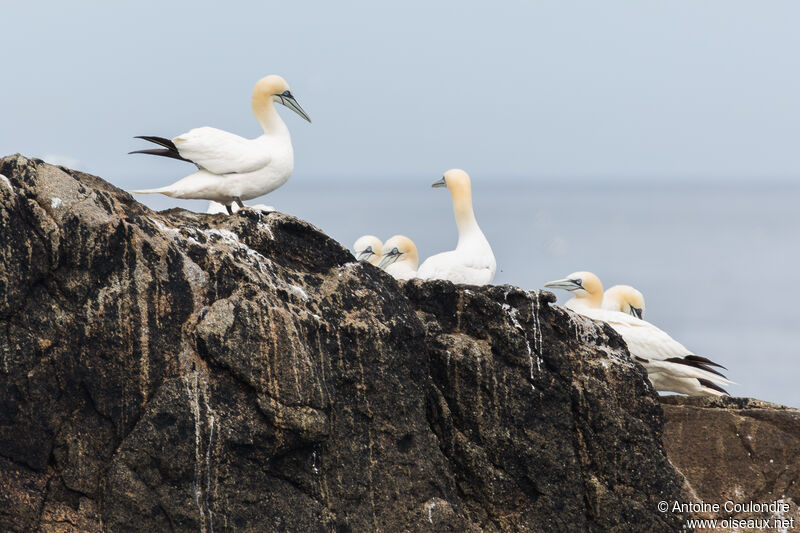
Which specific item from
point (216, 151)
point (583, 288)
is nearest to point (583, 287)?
point (583, 288)

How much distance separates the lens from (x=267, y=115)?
999cm

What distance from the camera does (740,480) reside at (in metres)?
9.09

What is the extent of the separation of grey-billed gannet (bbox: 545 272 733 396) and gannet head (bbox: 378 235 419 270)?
3.69m

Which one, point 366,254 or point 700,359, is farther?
point 366,254

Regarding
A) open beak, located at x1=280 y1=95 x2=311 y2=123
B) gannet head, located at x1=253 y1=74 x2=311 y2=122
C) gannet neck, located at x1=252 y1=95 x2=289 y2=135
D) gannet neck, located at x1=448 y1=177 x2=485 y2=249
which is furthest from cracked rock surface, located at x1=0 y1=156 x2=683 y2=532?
gannet neck, located at x1=448 y1=177 x2=485 y2=249

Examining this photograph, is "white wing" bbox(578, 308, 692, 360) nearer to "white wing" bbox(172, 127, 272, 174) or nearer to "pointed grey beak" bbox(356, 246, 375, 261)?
"white wing" bbox(172, 127, 272, 174)

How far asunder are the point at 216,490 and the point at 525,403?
2446mm

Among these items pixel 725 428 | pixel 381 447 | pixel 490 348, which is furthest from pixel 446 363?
pixel 725 428

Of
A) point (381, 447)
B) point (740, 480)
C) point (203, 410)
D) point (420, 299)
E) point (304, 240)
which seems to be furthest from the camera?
point (740, 480)

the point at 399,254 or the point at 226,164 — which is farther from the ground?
the point at 226,164

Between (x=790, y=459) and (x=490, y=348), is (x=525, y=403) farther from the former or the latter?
(x=790, y=459)

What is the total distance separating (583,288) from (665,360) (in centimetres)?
156

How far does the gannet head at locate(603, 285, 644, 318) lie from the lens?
41.7 ft

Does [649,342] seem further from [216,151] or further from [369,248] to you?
[369,248]
